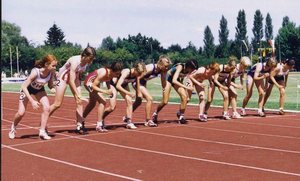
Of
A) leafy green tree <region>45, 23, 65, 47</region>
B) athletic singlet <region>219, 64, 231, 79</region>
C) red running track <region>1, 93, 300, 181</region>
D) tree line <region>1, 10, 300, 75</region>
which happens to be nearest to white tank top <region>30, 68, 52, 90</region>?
red running track <region>1, 93, 300, 181</region>

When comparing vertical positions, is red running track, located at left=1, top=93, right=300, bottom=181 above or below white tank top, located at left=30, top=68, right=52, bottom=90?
below

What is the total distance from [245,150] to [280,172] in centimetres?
190

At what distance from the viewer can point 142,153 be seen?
8398 mm

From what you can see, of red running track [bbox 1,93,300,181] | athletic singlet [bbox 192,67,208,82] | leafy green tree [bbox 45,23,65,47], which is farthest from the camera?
leafy green tree [bbox 45,23,65,47]

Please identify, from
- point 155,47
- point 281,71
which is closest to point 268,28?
point 155,47

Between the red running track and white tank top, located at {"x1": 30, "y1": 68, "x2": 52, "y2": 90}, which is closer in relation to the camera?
the red running track

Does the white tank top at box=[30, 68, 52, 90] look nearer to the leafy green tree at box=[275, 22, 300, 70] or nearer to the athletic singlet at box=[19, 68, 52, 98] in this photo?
the athletic singlet at box=[19, 68, 52, 98]

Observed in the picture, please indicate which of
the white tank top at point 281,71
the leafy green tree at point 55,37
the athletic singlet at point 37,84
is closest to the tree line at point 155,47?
the leafy green tree at point 55,37

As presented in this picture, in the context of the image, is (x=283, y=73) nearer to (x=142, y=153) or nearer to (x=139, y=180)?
(x=142, y=153)

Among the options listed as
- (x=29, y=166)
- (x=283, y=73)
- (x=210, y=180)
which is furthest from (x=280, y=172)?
(x=283, y=73)

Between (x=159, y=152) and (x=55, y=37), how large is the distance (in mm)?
114050

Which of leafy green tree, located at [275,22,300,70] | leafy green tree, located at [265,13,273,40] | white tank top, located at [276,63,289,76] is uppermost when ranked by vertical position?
leafy green tree, located at [265,13,273,40]

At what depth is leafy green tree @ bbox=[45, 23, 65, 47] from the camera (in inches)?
4675

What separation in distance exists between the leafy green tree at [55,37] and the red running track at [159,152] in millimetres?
108290
